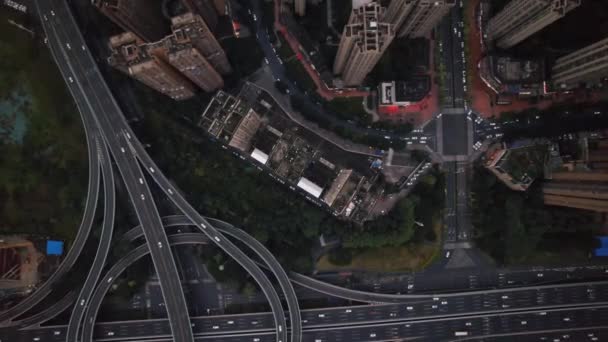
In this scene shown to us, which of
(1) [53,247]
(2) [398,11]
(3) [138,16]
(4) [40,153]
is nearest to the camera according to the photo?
(3) [138,16]

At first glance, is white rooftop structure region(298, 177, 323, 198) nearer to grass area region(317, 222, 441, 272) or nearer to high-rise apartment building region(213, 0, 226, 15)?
grass area region(317, 222, 441, 272)

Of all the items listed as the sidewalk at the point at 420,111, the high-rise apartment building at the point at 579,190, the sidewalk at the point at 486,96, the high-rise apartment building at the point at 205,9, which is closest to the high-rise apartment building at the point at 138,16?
the high-rise apartment building at the point at 205,9

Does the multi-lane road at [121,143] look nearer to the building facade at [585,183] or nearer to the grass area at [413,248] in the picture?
the grass area at [413,248]

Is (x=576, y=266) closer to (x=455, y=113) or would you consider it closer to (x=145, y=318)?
(x=455, y=113)

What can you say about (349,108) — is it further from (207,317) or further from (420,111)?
(207,317)

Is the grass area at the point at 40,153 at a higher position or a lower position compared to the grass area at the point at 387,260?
higher

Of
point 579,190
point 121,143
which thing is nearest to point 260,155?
point 121,143

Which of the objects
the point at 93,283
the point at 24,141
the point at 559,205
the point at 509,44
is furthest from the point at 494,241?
the point at 24,141
